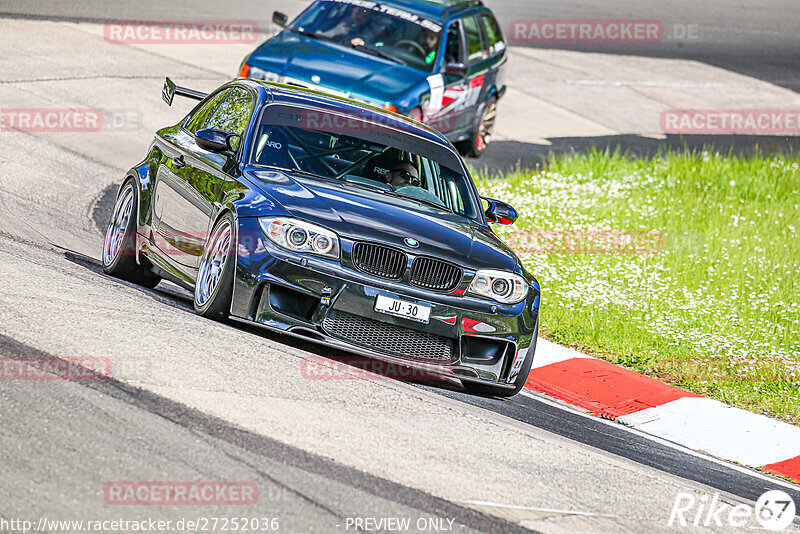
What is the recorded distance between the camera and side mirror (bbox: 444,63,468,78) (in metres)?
14.9

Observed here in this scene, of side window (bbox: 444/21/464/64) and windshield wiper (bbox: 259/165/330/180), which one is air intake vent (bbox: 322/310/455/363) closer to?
windshield wiper (bbox: 259/165/330/180)

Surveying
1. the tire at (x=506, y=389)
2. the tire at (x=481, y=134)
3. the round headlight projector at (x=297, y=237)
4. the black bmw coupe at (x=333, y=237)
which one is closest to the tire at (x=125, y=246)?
the black bmw coupe at (x=333, y=237)

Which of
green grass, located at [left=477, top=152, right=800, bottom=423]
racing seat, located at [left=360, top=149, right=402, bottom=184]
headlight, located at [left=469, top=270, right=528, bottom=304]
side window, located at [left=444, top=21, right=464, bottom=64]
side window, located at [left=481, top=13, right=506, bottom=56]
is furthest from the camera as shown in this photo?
side window, located at [left=481, top=13, right=506, bottom=56]

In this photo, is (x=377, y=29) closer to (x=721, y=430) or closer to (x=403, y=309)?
(x=721, y=430)

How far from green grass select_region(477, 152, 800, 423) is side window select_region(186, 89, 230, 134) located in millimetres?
3410

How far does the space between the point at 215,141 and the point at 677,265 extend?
5855mm

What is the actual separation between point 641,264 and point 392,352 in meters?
5.67

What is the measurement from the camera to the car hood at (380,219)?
7.07 m

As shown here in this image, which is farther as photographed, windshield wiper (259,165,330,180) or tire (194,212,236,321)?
windshield wiper (259,165,330,180)

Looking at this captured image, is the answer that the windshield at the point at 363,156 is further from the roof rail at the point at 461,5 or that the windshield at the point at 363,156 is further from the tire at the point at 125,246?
the roof rail at the point at 461,5

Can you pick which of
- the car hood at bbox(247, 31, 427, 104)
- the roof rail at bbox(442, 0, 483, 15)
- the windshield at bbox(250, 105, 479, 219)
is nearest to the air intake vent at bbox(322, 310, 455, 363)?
the windshield at bbox(250, 105, 479, 219)

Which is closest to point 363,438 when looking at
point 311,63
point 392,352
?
point 392,352

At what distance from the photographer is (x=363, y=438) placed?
5668 millimetres

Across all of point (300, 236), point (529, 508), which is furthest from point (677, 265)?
point (529, 508)
